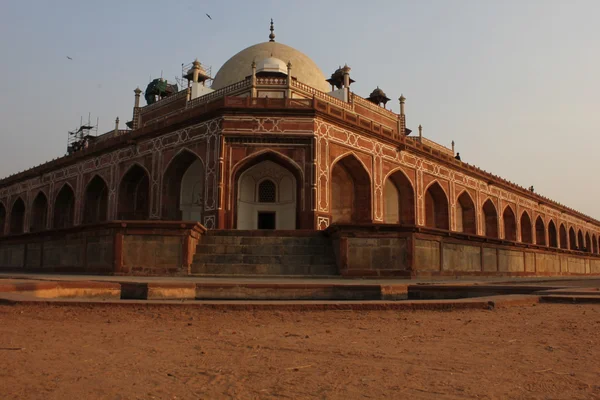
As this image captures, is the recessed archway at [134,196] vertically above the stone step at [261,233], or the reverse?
the recessed archway at [134,196]

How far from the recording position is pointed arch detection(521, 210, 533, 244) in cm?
3158

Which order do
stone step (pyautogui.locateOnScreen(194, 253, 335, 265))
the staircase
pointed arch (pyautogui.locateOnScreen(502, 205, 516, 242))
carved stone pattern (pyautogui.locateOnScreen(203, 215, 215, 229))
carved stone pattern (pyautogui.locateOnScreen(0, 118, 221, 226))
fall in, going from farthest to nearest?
1. pointed arch (pyautogui.locateOnScreen(502, 205, 516, 242))
2. carved stone pattern (pyautogui.locateOnScreen(0, 118, 221, 226))
3. carved stone pattern (pyautogui.locateOnScreen(203, 215, 215, 229))
4. stone step (pyautogui.locateOnScreen(194, 253, 335, 265))
5. the staircase

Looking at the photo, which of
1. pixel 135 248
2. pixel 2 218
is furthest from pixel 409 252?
pixel 2 218

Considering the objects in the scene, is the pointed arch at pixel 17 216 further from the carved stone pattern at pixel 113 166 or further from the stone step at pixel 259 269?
the stone step at pixel 259 269

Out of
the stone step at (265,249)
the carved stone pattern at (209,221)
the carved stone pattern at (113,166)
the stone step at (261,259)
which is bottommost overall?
the stone step at (261,259)

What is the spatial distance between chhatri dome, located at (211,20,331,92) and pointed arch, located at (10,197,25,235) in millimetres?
13865

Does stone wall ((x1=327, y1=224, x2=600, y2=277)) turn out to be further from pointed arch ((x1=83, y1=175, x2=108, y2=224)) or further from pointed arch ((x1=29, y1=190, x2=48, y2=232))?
pointed arch ((x1=29, y1=190, x2=48, y2=232))

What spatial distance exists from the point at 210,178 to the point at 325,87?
11.1 meters

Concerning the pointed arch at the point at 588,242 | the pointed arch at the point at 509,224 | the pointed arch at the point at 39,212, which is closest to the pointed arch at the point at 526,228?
the pointed arch at the point at 509,224

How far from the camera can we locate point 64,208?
26469 mm

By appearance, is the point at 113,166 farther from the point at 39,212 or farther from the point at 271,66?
the point at 39,212

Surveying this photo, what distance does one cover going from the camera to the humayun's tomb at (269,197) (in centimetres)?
1085

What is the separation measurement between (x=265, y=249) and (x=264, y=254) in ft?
0.63

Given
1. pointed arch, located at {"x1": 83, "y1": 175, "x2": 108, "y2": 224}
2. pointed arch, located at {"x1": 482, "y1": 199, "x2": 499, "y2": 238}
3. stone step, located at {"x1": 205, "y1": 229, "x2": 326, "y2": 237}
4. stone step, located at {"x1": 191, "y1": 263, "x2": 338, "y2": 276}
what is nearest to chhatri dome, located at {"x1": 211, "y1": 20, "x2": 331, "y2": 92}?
pointed arch, located at {"x1": 83, "y1": 175, "x2": 108, "y2": 224}
